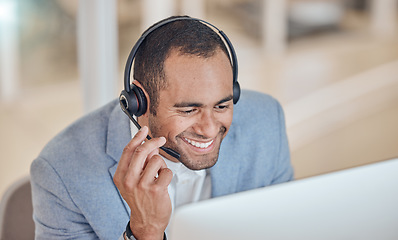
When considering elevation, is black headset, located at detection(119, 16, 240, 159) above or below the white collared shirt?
above

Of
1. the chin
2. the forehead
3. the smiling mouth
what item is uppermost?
the forehead

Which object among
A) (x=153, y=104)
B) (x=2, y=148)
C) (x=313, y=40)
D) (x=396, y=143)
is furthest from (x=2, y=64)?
(x=396, y=143)

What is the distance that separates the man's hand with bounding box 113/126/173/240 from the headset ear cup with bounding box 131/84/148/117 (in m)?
0.11

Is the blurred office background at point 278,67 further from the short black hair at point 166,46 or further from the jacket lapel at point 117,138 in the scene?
the short black hair at point 166,46

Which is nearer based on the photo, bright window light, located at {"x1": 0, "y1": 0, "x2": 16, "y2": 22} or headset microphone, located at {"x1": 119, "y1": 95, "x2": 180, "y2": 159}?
headset microphone, located at {"x1": 119, "y1": 95, "x2": 180, "y2": 159}

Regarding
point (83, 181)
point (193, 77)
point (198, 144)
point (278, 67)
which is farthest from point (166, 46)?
point (278, 67)

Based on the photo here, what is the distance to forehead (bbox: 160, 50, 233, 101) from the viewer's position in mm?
977

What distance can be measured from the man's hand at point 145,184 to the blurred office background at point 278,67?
3.05ft

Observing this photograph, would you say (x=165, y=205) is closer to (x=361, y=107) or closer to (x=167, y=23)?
(x=167, y=23)

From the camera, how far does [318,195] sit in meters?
0.80

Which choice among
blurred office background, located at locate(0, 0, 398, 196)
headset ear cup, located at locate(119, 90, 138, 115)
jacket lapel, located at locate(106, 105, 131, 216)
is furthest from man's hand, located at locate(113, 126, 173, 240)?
blurred office background, located at locate(0, 0, 398, 196)

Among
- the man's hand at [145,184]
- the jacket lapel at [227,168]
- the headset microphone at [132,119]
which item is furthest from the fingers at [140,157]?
the jacket lapel at [227,168]

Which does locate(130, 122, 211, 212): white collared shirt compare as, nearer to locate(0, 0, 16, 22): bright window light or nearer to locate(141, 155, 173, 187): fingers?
locate(141, 155, 173, 187): fingers

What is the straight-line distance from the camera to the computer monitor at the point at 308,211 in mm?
714
